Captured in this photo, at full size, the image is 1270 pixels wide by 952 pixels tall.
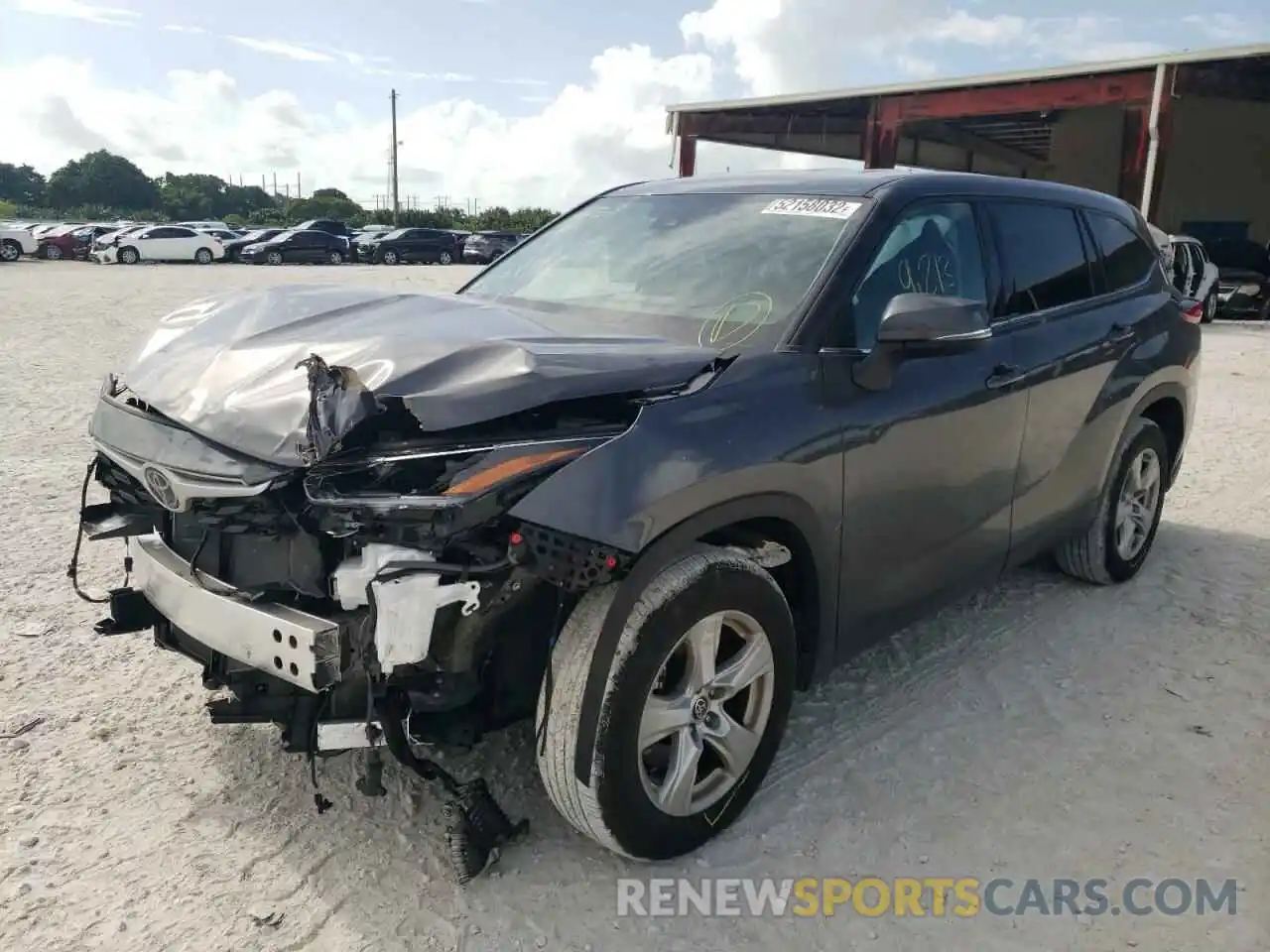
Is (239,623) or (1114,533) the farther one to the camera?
(1114,533)

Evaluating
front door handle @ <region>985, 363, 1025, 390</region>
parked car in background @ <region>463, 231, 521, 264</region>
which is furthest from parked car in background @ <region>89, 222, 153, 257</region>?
front door handle @ <region>985, 363, 1025, 390</region>

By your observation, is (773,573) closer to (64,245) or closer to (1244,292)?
(1244,292)

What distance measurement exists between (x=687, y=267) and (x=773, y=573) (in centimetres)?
117

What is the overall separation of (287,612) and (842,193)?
2327 millimetres

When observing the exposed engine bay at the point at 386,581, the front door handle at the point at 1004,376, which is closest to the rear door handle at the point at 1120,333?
the front door handle at the point at 1004,376

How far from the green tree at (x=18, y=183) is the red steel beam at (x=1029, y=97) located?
8437 centimetres

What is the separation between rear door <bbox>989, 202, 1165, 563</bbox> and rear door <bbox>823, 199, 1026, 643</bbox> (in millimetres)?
148

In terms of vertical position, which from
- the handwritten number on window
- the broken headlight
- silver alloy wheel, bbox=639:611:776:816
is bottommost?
silver alloy wheel, bbox=639:611:776:816

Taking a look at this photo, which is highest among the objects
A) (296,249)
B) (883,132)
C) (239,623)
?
(883,132)

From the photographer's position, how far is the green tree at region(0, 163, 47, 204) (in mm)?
87000

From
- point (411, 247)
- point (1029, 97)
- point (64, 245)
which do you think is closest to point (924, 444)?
point (1029, 97)

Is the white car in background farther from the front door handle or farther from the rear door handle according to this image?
the front door handle

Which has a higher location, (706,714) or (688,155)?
(688,155)

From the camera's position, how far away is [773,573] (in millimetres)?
3049
